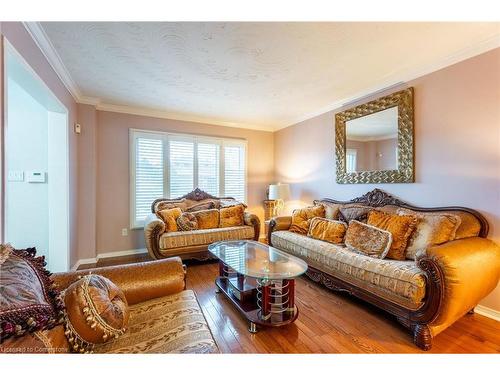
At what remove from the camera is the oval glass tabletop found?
5.86ft

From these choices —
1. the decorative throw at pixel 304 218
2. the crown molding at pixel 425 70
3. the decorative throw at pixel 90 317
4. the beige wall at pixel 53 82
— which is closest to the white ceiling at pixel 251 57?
the crown molding at pixel 425 70

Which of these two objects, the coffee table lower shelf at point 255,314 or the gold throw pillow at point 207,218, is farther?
the gold throw pillow at point 207,218

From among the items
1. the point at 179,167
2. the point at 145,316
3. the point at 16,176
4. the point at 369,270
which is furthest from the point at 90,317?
the point at 179,167

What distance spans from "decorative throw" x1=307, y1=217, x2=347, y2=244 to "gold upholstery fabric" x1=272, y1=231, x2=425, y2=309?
0.13 metres

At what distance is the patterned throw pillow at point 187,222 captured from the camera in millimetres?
3363

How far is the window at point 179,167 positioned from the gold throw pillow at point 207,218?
0.72 m

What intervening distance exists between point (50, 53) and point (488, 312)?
4.62 metres

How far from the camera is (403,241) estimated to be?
7.10 ft

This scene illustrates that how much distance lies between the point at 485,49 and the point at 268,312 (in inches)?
116

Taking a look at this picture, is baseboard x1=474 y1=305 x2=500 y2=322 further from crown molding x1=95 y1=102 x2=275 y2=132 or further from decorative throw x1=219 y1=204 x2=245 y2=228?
crown molding x1=95 y1=102 x2=275 y2=132

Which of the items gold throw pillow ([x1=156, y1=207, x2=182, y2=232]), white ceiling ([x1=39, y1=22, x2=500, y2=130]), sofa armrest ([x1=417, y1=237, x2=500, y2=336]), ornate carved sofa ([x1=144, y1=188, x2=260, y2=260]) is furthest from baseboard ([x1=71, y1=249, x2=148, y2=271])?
sofa armrest ([x1=417, y1=237, x2=500, y2=336])

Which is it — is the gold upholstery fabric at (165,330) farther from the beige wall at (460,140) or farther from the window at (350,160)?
the window at (350,160)
